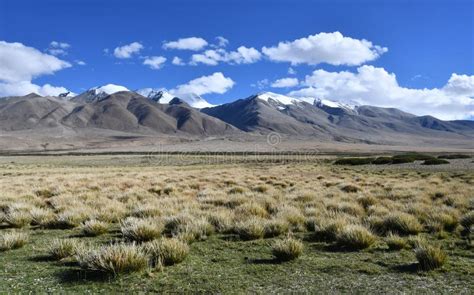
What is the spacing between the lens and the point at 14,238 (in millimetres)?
8258

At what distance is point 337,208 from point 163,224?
17.9ft

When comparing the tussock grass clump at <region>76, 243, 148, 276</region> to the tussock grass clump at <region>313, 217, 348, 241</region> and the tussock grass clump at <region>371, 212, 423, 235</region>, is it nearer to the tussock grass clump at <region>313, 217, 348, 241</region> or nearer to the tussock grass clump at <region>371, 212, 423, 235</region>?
the tussock grass clump at <region>313, 217, 348, 241</region>

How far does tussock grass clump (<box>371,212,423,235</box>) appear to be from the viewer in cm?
953

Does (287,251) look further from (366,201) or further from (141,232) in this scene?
(366,201)

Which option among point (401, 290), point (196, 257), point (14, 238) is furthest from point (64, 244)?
point (401, 290)

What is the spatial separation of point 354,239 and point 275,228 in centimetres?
192

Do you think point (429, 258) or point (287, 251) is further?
point (287, 251)

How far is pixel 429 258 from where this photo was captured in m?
6.67

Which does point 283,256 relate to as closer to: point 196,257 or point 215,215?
point 196,257

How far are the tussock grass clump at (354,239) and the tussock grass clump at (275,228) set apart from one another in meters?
1.46

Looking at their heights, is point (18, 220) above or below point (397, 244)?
below

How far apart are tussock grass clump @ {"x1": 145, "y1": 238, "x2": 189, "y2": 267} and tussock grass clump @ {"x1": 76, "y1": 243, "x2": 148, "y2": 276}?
419 mm

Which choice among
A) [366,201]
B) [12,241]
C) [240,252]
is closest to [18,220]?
[12,241]

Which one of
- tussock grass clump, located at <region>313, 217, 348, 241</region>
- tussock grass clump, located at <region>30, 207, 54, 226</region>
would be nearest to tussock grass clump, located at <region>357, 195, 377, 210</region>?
tussock grass clump, located at <region>313, 217, 348, 241</region>
